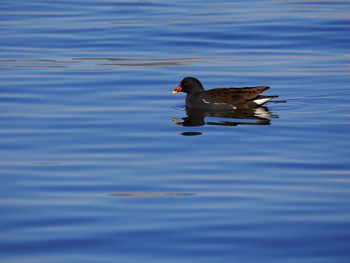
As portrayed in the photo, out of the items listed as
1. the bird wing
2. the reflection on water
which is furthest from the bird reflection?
Result: the bird wing

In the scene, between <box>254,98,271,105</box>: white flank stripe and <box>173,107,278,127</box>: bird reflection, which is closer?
<box>173,107,278,127</box>: bird reflection


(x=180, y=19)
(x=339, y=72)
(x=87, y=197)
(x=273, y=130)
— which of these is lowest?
(x=87, y=197)

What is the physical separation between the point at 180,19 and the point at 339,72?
800 centimetres

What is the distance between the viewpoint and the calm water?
314 inches

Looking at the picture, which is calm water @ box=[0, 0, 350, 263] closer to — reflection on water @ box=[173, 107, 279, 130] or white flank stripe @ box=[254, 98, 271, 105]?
reflection on water @ box=[173, 107, 279, 130]

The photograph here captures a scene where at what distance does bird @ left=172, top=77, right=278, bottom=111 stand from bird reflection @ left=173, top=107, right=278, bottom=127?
0.09m

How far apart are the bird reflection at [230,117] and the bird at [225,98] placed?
88mm

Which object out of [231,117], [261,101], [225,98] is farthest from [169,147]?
[261,101]

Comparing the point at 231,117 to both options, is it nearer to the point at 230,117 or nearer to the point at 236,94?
the point at 230,117

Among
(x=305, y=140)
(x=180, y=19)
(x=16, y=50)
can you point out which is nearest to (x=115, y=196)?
(x=305, y=140)

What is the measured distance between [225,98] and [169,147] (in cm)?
313

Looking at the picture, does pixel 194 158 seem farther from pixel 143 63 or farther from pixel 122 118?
pixel 143 63

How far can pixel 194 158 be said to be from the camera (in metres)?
11.0

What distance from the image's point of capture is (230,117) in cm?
1415
